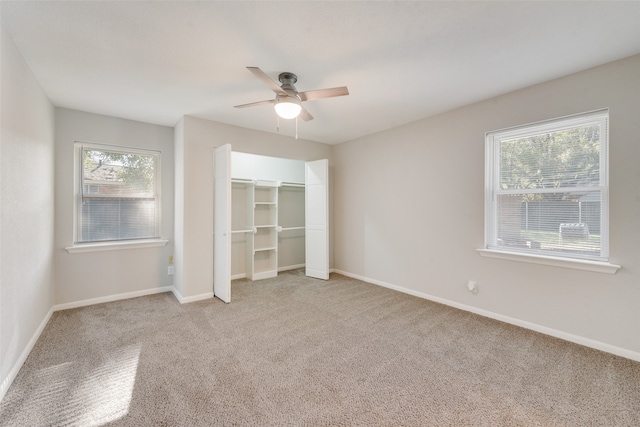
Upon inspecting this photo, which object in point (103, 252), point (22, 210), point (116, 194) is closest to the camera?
point (22, 210)

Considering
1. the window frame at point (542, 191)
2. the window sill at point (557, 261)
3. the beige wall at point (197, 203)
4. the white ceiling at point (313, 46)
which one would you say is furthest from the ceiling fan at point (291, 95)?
the window sill at point (557, 261)

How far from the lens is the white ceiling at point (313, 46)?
1.70 m

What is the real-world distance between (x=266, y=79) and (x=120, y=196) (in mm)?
2978

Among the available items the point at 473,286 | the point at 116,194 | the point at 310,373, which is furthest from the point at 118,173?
the point at 473,286

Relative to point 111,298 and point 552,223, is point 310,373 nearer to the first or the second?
point 552,223

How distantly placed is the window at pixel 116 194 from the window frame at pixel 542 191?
4.48 m

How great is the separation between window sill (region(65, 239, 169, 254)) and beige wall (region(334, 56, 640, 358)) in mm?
3040

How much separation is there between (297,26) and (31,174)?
8.89 feet

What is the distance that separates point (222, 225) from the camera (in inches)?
143

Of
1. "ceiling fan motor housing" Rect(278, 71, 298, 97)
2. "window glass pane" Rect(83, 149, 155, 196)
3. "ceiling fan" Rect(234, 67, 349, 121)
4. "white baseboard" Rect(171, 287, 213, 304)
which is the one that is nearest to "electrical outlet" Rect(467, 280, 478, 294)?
"ceiling fan" Rect(234, 67, 349, 121)

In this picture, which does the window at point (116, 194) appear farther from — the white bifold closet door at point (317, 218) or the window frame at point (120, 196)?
the white bifold closet door at point (317, 218)

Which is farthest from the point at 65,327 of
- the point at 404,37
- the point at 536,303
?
the point at 536,303

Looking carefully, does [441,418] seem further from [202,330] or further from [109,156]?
[109,156]

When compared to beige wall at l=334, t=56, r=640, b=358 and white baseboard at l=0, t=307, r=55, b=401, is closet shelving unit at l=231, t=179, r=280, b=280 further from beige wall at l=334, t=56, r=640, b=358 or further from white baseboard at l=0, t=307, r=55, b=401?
white baseboard at l=0, t=307, r=55, b=401
